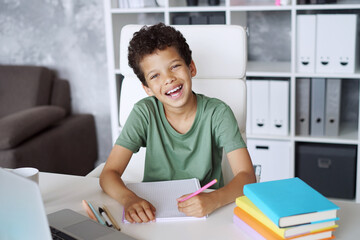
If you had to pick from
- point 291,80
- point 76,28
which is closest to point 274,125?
point 291,80

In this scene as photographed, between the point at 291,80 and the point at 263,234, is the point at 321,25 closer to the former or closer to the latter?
the point at 291,80

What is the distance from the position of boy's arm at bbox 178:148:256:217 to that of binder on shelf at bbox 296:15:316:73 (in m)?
1.19

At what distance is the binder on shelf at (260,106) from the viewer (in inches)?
100

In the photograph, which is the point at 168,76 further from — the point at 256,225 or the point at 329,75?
the point at 329,75

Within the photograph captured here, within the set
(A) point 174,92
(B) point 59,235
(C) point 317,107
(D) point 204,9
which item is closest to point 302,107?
(C) point 317,107

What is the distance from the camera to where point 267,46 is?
9.45 feet

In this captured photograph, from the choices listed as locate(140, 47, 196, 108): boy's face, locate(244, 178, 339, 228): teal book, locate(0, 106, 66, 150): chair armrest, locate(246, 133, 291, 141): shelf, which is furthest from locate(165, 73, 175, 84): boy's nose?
locate(0, 106, 66, 150): chair armrest

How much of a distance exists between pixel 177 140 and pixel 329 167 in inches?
50.2

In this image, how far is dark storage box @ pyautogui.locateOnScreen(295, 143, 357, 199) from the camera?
2516 mm

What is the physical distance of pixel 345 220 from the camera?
1.11m

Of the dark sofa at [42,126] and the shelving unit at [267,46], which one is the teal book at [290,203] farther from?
the dark sofa at [42,126]

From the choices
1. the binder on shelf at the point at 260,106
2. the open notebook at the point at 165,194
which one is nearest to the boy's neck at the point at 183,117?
the open notebook at the point at 165,194

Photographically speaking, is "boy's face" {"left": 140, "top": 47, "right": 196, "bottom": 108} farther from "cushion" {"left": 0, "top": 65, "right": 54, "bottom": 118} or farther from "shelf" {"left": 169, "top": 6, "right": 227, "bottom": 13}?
"cushion" {"left": 0, "top": 65, "right": 54, "bottom": 118}

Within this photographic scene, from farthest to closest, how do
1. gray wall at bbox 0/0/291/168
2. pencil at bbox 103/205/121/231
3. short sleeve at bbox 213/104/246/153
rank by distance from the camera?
1. gray wall at bbox 0/0/291/168
2. short sleeve at bbox 213/104/246/153
3. pencil at bbox 103/205/121/231
